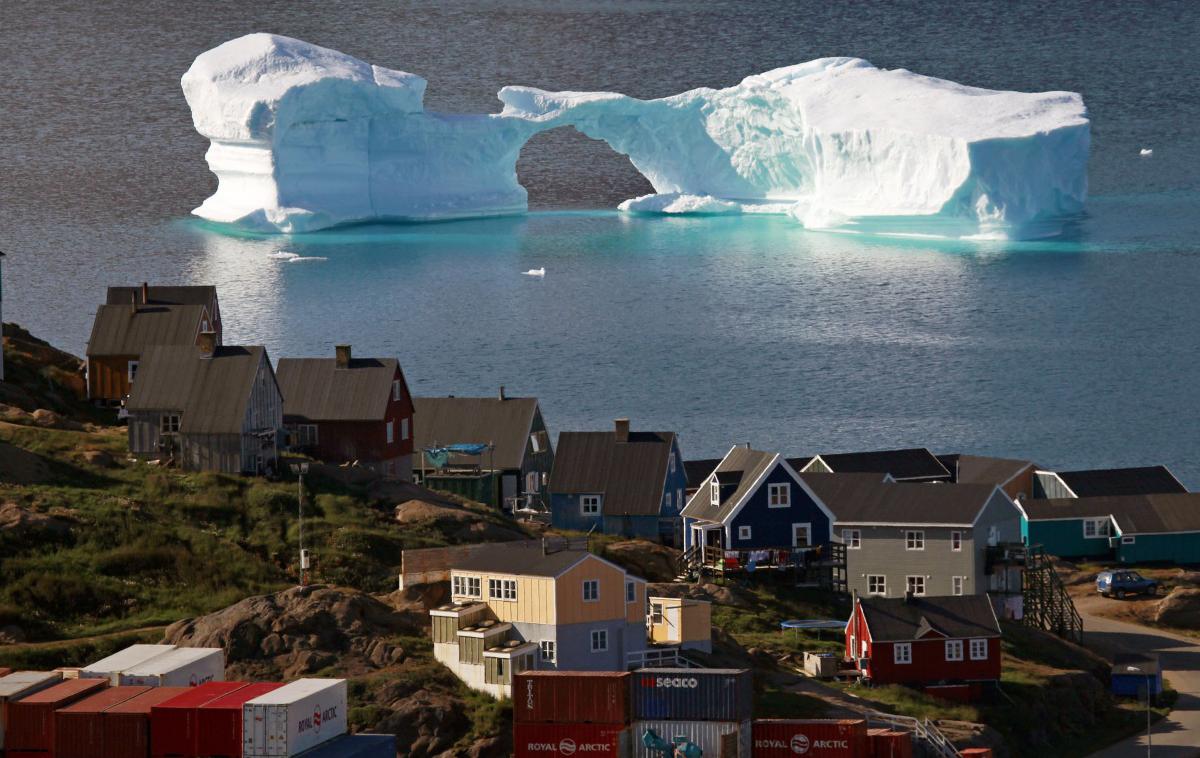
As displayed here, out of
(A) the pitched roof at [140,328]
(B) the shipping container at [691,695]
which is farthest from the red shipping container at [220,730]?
(A) the pitched roof at [140,328]

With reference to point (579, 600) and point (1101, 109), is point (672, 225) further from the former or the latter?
point (579, 600)

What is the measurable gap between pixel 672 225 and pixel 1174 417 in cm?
3806

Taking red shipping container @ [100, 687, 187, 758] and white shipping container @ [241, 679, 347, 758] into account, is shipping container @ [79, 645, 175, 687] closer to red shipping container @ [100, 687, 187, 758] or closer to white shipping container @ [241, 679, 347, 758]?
red shipping container @ [100, 687, 187, 758]

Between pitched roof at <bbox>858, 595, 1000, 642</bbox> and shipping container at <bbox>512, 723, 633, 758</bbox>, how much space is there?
28.4 ft

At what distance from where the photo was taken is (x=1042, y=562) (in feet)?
150

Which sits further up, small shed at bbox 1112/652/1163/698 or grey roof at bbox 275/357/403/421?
grey roof at bbox 275/357/403/421

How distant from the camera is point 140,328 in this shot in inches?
1949

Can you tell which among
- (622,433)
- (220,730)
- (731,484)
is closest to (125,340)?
(622,433)

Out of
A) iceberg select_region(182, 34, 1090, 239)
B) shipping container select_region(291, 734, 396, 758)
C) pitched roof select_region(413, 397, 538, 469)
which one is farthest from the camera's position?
iceberg select_region(182, 34, 1090, 239)

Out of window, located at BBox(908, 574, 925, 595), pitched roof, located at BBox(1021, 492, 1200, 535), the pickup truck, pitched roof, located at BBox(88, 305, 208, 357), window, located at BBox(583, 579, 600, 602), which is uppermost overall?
pitched roof, located at BBox(88, 305, 208, 357)

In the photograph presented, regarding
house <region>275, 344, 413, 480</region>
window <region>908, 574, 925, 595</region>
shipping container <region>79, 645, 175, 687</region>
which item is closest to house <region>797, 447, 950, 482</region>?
window <region>908, 574, 925, 595</region>

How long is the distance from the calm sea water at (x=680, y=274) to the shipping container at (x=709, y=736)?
113 ft

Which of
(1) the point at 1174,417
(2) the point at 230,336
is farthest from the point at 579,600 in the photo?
(2) the point at 230,336

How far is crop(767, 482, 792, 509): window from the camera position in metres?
44.3
